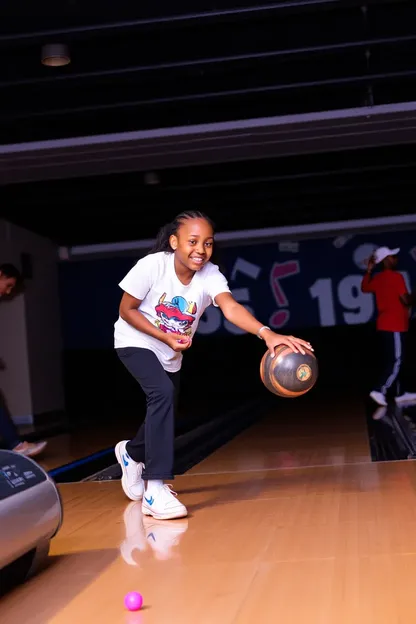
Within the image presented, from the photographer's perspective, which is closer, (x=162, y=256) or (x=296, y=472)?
(x=162, y=256)

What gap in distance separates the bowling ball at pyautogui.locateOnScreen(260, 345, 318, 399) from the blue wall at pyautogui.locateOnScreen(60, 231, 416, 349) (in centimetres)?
1023

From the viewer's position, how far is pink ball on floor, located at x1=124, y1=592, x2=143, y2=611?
237cm

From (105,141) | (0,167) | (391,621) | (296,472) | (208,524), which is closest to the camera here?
(391,621)

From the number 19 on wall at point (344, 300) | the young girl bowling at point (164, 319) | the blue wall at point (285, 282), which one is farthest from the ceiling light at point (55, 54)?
the number 19 on wall at point (344, 300)

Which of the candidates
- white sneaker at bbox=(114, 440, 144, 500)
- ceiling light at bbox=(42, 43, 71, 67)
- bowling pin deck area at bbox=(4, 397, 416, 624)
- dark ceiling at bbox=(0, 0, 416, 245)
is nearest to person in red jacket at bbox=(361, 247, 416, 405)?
dark ceiling at bbox=(0, 0, 416, 245)

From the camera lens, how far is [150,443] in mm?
3938

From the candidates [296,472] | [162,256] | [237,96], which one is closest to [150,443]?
[162,256]

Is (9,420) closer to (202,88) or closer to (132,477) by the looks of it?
(132,477)

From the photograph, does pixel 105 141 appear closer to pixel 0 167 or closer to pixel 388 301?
pixel 0 167

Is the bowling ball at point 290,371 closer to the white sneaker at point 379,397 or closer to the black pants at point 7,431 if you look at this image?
the black pants at point 7,431

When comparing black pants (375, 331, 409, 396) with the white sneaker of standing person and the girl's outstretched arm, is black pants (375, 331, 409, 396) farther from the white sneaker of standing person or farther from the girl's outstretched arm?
the white sneaker of standing person

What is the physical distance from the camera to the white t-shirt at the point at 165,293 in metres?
4.05

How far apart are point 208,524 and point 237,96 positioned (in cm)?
397

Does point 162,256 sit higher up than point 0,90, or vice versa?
point 0,90
